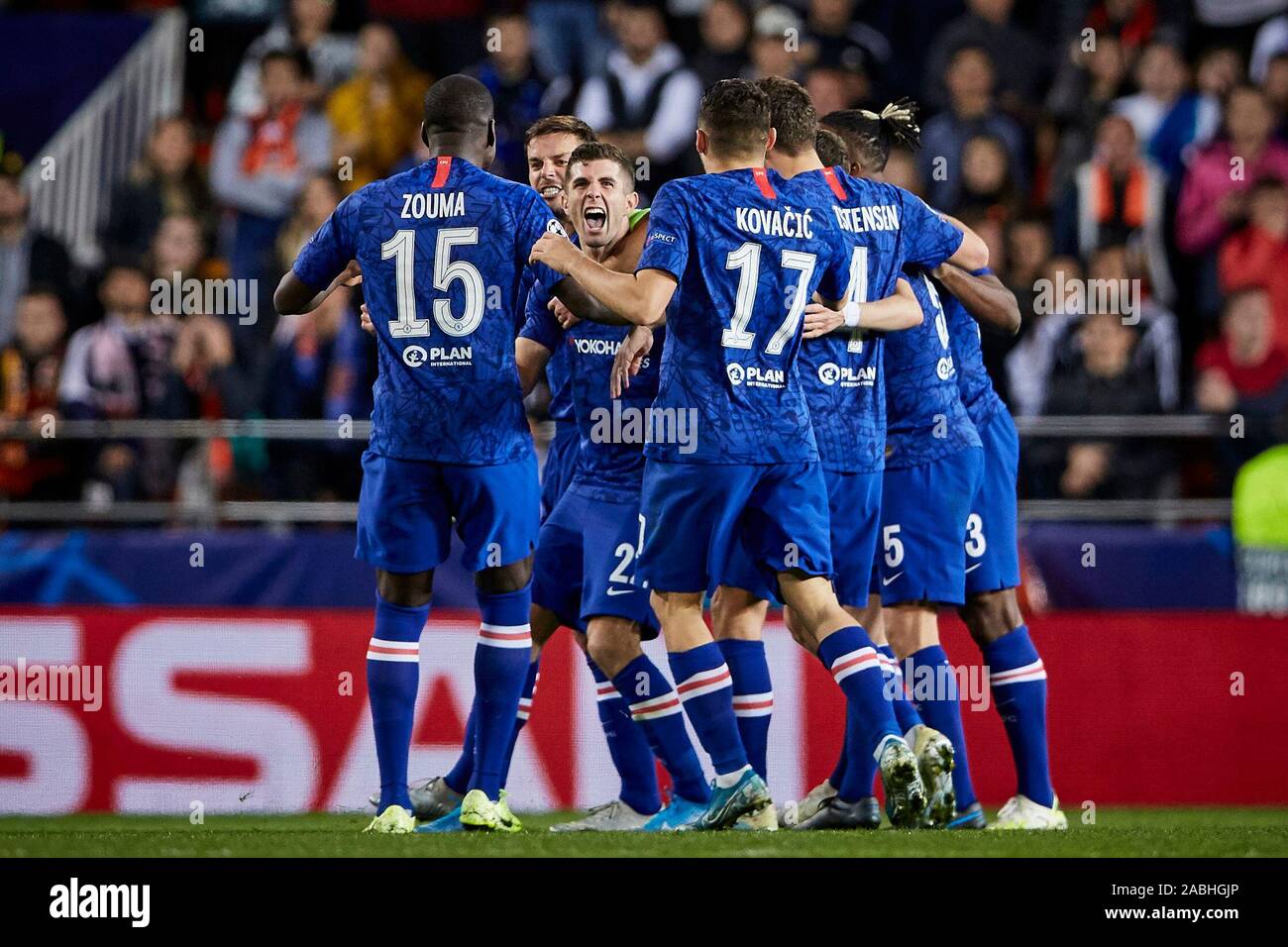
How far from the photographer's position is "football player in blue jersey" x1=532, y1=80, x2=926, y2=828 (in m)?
6.89

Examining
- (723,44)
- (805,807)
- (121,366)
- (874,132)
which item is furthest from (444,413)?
(723,44)

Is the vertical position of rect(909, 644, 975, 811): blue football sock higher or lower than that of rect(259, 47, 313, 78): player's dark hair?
lower

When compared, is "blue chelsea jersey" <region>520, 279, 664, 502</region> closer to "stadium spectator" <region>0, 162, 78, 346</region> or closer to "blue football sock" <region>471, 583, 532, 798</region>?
"blue football sock" <region>471, 583, 532, 798</region>

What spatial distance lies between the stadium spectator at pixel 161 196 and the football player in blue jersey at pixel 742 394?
7283 millimetres

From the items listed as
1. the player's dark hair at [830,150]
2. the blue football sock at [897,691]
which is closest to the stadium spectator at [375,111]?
the player's dark hair at [830,150]

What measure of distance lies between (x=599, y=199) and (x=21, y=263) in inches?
271

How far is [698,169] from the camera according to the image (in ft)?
43.7

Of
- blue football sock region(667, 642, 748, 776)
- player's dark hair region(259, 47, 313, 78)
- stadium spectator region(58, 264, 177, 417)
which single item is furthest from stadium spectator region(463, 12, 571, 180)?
blue football sock region(667, 642, 748, 776)

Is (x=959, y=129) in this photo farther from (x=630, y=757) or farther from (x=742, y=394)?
(x=742, y=394)

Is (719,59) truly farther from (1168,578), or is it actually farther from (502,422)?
(502,422)

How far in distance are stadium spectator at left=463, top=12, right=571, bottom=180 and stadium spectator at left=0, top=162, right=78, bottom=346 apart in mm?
2901

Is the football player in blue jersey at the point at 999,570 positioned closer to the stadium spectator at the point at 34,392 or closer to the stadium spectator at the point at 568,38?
the stadium spectator at the point at 34,392

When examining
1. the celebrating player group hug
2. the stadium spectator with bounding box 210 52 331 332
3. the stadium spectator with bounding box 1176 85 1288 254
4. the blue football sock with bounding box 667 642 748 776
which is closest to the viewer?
the celebrating player group hug

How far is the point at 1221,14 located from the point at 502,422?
9.31m
